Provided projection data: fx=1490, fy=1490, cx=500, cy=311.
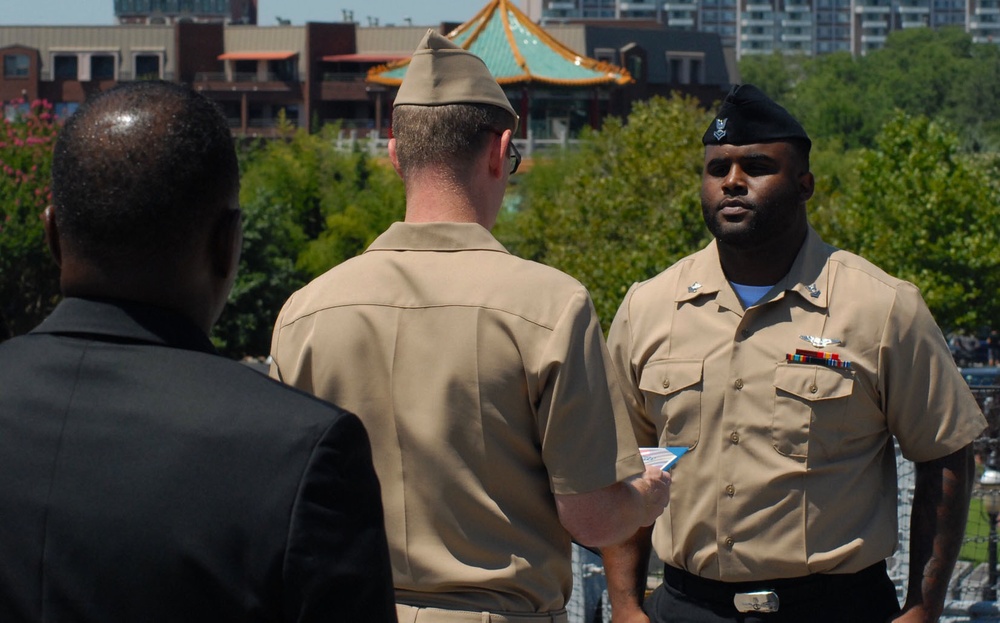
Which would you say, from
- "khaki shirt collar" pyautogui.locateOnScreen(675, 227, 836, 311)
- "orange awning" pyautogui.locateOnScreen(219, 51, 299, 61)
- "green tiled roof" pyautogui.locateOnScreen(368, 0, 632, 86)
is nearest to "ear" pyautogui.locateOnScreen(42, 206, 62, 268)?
"khaki shirt collar" pyautogui.locateOnScreen(675, 227, 836, 311)

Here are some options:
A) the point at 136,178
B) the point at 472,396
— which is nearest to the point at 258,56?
the point at 472,396

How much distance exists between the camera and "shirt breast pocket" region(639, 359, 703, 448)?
4090 mm

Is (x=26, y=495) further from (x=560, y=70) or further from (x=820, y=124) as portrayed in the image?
(x=820, y=124)

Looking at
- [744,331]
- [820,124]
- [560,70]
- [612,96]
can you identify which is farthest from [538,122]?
[744,331]

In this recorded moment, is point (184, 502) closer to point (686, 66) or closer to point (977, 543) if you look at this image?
point (977, 543)

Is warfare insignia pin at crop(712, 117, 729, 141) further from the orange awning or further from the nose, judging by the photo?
the orange awning

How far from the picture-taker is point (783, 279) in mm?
4121

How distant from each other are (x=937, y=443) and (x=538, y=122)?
66165 millimetres

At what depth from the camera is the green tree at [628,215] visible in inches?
1193

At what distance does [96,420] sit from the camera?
1873mm

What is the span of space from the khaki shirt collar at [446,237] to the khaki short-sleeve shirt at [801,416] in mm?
1240

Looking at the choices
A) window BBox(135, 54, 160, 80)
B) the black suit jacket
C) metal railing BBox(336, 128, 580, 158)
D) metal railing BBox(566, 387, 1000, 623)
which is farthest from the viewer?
window BBox(135, 54, 160, 80)

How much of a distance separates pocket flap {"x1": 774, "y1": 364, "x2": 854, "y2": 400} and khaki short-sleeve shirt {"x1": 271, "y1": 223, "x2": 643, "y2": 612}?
1169 mm

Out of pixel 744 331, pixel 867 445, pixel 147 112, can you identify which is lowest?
pixel 867 445
